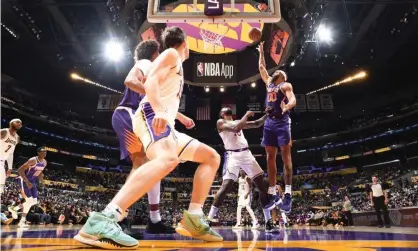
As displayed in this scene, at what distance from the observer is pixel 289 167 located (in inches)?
212

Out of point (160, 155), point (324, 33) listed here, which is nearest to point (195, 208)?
point (160, 155)

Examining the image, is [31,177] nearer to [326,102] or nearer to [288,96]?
[288,96]

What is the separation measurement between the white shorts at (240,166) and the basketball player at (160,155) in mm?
2888

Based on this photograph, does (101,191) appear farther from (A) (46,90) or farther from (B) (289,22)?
(B) (289,22)

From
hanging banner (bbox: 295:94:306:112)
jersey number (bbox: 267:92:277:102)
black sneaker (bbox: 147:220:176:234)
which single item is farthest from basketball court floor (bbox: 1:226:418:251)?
hanging banner (bbox: 295:94:306:112)

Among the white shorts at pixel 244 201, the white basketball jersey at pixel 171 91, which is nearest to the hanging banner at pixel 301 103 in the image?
the white shorts at pixel 244 201

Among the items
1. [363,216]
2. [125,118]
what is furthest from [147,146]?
[363,216]

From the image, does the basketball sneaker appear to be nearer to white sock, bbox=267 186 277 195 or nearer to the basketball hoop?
white sock, bbox=267 186 277 195

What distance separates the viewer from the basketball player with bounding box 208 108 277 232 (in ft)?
18.1

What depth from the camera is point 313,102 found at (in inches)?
1119

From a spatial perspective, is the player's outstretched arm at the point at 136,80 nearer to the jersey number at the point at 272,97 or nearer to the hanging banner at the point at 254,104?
the jersey number at the point at 272,97

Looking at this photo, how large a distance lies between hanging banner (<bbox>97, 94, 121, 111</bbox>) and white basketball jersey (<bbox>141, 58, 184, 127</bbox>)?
26.7 meters

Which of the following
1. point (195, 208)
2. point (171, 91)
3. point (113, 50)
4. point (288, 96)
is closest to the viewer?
point (171, 91)

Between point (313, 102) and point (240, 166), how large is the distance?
24.1m
